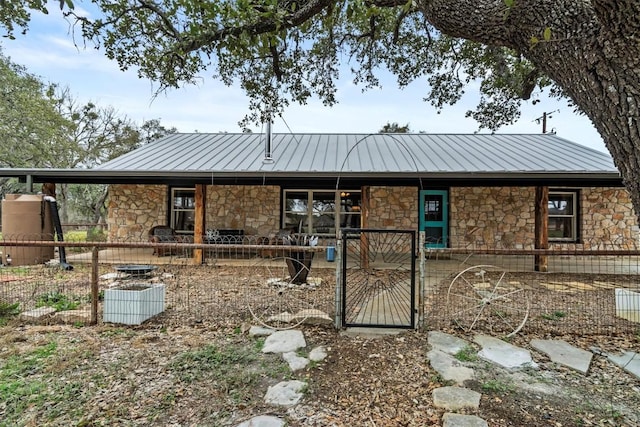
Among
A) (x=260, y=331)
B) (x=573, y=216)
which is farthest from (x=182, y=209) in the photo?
(x=573, y=216)

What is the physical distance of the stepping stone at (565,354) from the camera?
2.99 metres

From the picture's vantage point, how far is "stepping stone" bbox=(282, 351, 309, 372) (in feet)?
9.48

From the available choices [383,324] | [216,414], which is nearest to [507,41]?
[383,324]

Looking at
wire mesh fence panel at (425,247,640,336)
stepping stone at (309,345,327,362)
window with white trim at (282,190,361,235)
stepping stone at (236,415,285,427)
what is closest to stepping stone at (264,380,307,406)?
stepping stone at (236,415,285,427)

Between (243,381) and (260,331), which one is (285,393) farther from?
(260,331)

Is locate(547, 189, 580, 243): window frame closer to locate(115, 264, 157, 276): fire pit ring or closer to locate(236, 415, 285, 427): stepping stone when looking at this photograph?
locate(236, 415, 285, 427): stepping stone

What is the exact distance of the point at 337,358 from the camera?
3.06m

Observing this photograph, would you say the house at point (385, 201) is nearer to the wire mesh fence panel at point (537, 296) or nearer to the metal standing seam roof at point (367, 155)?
the metal standing seam roof at point (367, 155)

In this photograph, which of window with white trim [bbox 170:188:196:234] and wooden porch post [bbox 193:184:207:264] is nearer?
wooden porch post [bbox 193:184:207:264]

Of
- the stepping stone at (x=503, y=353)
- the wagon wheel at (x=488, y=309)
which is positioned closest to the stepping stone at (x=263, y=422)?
the stepping stone at (x=503, y=353)

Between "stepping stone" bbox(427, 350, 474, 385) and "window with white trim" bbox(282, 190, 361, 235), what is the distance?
6.84 m

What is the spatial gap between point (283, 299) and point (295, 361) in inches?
77.9

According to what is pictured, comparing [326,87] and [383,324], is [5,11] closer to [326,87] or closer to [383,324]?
[326,87]

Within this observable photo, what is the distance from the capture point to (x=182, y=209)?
10273 mm
